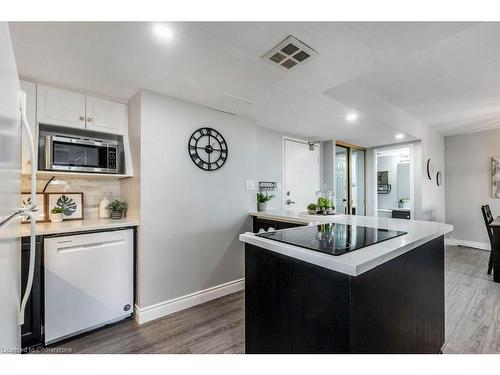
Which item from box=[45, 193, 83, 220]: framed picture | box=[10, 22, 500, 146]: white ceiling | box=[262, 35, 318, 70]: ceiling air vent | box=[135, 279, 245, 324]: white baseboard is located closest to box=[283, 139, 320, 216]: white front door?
box=[10, 22, 500, 146]: white ceiling

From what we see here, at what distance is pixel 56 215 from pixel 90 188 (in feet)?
1.32

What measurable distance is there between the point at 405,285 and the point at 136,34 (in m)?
2.04

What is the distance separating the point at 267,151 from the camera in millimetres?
3619

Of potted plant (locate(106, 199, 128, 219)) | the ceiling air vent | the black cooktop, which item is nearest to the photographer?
the black cooktop

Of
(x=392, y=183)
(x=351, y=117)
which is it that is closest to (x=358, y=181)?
(x=392, y=183)

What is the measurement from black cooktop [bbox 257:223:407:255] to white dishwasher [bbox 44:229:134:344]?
146cm

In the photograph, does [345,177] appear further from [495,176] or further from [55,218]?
[55,218]

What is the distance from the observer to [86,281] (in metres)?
1.97

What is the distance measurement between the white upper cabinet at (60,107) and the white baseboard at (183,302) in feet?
5.76

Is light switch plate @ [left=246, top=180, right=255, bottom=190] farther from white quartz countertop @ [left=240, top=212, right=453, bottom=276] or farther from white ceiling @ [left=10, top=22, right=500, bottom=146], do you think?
white quartz countertop @ [left=240, top=212, right=453, bottom=276]

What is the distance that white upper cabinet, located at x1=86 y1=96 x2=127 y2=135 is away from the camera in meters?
2.23

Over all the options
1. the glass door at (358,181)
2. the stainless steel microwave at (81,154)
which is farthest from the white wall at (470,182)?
the stainless steel microwave at (81,154)

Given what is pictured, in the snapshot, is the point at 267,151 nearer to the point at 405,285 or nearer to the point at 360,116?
the point at 360,116

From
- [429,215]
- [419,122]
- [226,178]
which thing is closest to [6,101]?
[226,178]
